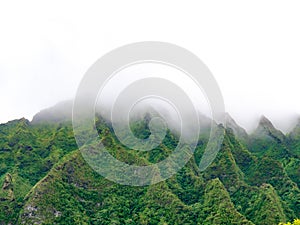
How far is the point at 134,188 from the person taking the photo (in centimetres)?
10619

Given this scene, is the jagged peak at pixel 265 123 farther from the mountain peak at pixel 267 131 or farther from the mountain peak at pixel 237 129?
the mountain peak at pixel 237 129

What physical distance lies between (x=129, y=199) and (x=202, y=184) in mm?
16036

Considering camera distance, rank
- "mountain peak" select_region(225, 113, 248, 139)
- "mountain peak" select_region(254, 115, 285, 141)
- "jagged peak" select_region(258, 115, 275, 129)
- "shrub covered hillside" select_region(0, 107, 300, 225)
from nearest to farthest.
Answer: "shrub covered hillside" select_region(0, 107, 300, 225)
"mountain peak" select_region(254, 115, 285, 141)
"mountain peak" select_region(225, 113, 248, 139)
"jagged peak" select_region(258, 115, 275, 129)

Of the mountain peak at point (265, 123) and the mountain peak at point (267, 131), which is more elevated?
the mountain peak at point (265, 123)

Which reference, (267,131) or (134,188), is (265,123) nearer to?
(267,131)

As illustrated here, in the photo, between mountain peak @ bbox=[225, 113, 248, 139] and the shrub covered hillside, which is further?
mountain peak @ bbox=[225, 113, 248, 139]

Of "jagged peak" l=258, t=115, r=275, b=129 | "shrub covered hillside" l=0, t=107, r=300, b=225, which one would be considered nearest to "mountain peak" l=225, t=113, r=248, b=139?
"jagged peak" l=258, t=115, r=275, b=129

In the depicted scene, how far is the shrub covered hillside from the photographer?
95.8 m

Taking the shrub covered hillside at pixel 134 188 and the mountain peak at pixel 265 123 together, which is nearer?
the shrub covered hillside at pixel 134 188

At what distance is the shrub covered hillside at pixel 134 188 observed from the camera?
95.8 meters

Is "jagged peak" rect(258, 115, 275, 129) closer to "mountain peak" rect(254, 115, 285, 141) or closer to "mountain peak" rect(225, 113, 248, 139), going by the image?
"mountain peak" rect(254, 115, 285, 141)

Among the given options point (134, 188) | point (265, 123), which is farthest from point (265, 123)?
point (134, 188)

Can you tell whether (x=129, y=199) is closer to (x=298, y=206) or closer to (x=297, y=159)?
(x=298, y=206)

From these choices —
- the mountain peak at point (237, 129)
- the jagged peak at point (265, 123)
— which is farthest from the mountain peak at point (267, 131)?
the mountain peak at point (237, 129)
